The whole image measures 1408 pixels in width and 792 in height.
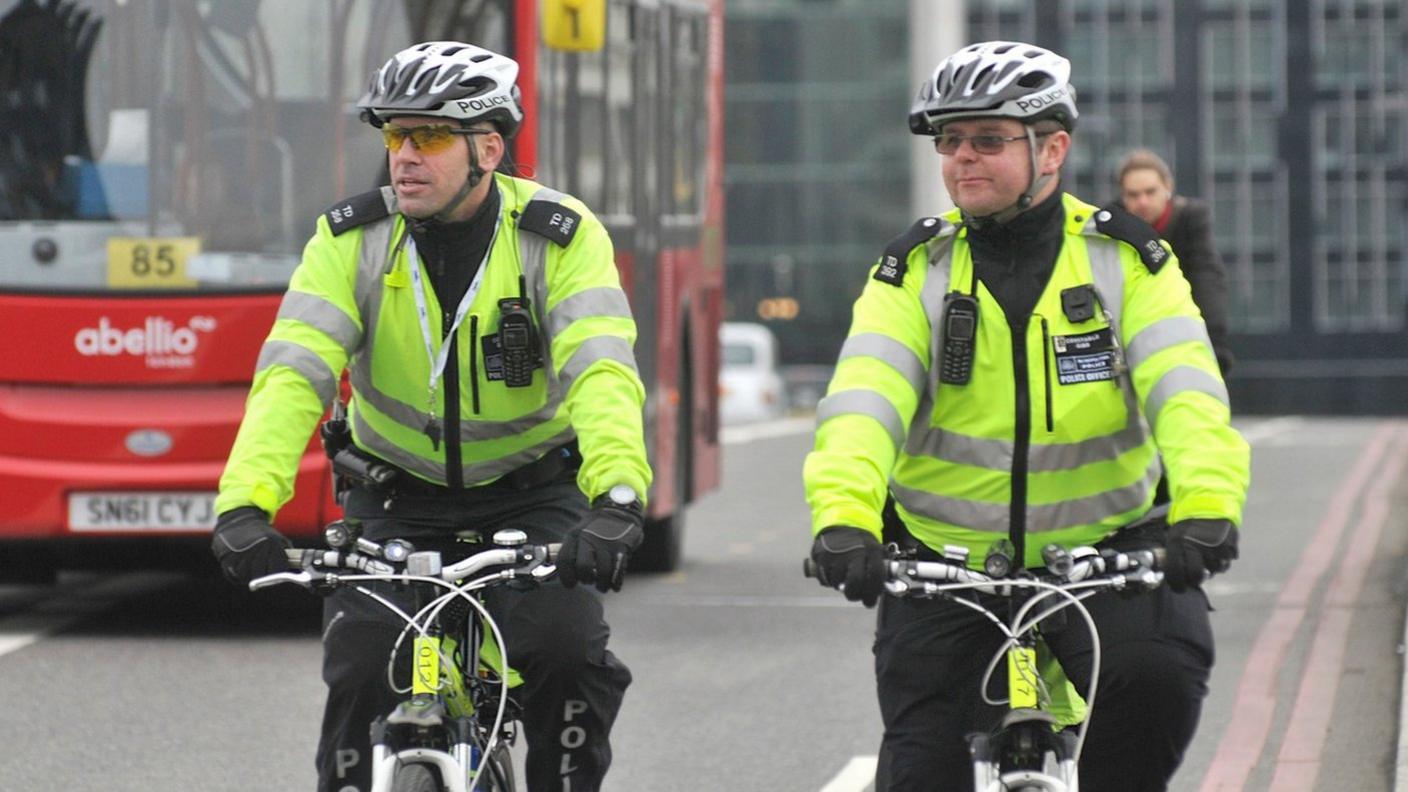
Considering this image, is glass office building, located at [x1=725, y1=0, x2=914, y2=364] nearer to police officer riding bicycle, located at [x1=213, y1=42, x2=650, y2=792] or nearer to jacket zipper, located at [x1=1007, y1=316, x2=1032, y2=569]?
police officer riding bicycle, located at [x1=213, y1=42, x2=650, y2=792]

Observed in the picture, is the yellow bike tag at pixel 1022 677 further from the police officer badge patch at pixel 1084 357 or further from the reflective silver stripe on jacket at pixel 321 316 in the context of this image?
the reflective silver stripe on jacket at pixel 321 316

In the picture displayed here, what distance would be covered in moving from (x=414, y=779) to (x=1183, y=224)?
7546 millimetres

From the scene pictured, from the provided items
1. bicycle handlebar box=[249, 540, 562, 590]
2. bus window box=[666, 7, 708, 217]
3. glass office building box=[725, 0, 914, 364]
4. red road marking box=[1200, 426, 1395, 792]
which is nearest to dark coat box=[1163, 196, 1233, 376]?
red road marking box=[1200, 426, 1395, 792]

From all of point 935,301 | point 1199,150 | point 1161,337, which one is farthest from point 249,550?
point 1199,150

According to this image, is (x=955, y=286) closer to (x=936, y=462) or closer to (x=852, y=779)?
(x=936, y=462)

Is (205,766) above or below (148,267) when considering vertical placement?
below

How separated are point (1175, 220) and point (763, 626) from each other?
7.91ft

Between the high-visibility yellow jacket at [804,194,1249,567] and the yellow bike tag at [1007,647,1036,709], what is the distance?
0.24 metres

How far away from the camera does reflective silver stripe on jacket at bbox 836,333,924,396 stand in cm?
466

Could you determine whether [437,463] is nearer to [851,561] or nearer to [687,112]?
[851,561]

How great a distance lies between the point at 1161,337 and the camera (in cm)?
470

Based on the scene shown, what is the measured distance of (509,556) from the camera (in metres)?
4.86

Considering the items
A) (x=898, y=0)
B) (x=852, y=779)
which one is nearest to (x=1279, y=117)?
(x=898, y=0)

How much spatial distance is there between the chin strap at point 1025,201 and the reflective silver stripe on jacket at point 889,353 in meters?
0.26
